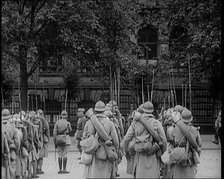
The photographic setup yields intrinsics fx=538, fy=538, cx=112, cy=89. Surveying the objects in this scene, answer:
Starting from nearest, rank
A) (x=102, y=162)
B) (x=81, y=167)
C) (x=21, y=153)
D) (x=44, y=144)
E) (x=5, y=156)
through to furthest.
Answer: (x=5, y=156)
(x=102, y=162)
(x=21, y=153)
(x=44, y=144)
(x=81, y=167)

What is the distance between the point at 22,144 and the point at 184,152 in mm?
4315

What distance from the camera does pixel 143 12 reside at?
3003 centimetres

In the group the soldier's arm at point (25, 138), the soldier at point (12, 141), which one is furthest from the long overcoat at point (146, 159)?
the soldier's arm at point (25, 138)

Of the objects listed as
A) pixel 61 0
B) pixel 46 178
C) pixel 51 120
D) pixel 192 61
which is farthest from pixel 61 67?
pixel 46 178

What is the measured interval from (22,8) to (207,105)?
1303 centimetres

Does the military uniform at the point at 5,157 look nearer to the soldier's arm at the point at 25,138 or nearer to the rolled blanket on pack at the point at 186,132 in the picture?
the soldier's arm at the point at 25,138

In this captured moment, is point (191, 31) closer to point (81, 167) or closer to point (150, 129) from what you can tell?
point (81, 167)

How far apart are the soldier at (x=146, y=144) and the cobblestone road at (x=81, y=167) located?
4.13 metres

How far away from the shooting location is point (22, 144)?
1345 cm

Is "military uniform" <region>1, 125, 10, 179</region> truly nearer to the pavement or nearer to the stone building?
the pavement

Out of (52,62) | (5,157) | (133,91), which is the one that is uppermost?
(52,62)

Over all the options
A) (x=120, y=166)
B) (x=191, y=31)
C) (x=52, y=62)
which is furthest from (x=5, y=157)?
(x=191, y=31)

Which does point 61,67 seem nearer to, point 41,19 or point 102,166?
point 41,19

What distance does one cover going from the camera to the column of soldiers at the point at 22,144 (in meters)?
11.6
